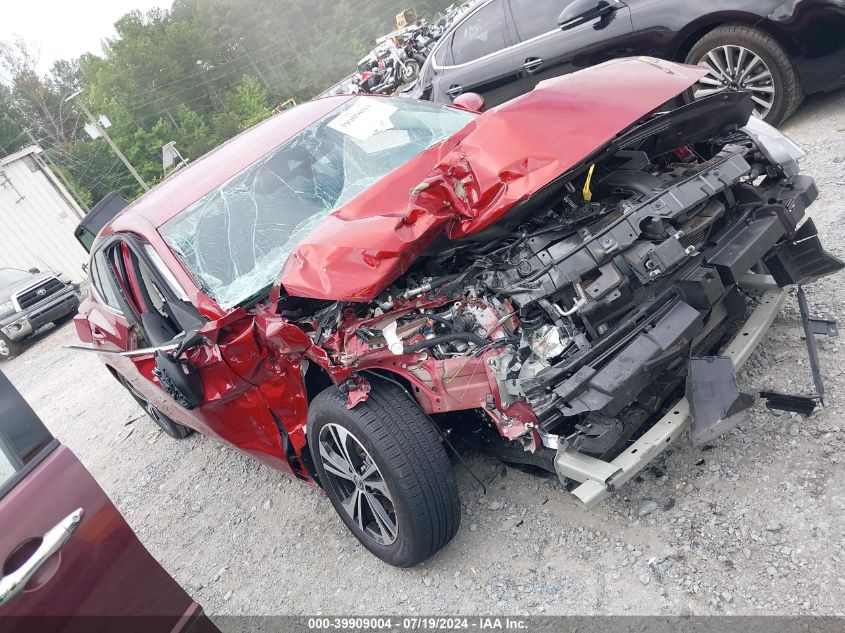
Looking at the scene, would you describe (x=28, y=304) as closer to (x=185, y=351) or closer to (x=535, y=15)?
(x=535, y=15)

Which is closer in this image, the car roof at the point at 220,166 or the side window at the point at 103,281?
the car roof at the point at 220,166

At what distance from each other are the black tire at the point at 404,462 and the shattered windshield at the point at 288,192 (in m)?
0.78

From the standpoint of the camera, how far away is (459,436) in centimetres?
299

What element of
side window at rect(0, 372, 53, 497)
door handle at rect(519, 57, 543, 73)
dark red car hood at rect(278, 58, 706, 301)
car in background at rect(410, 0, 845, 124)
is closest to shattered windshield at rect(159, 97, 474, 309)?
dark red car hood at rect(278, 58, 706, 301)

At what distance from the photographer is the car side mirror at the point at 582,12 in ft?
14.4

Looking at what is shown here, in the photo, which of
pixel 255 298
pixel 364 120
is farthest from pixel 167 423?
pixel 364 120

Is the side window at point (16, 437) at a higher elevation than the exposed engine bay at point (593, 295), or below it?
higher

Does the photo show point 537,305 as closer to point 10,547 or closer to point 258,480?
point 10,547

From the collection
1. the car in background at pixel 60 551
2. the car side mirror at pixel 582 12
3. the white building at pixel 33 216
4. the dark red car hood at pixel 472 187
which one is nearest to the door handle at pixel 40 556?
the car in background at pixel 60 551

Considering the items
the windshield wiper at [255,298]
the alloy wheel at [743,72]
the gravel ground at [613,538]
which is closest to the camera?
the gravel ground at [613,538]

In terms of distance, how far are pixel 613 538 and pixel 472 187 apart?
152 cm

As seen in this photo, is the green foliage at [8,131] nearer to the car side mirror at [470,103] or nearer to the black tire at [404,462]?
the car side mirror at [470,103]

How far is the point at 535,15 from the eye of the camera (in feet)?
18.1

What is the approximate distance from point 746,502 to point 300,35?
49507 mm
